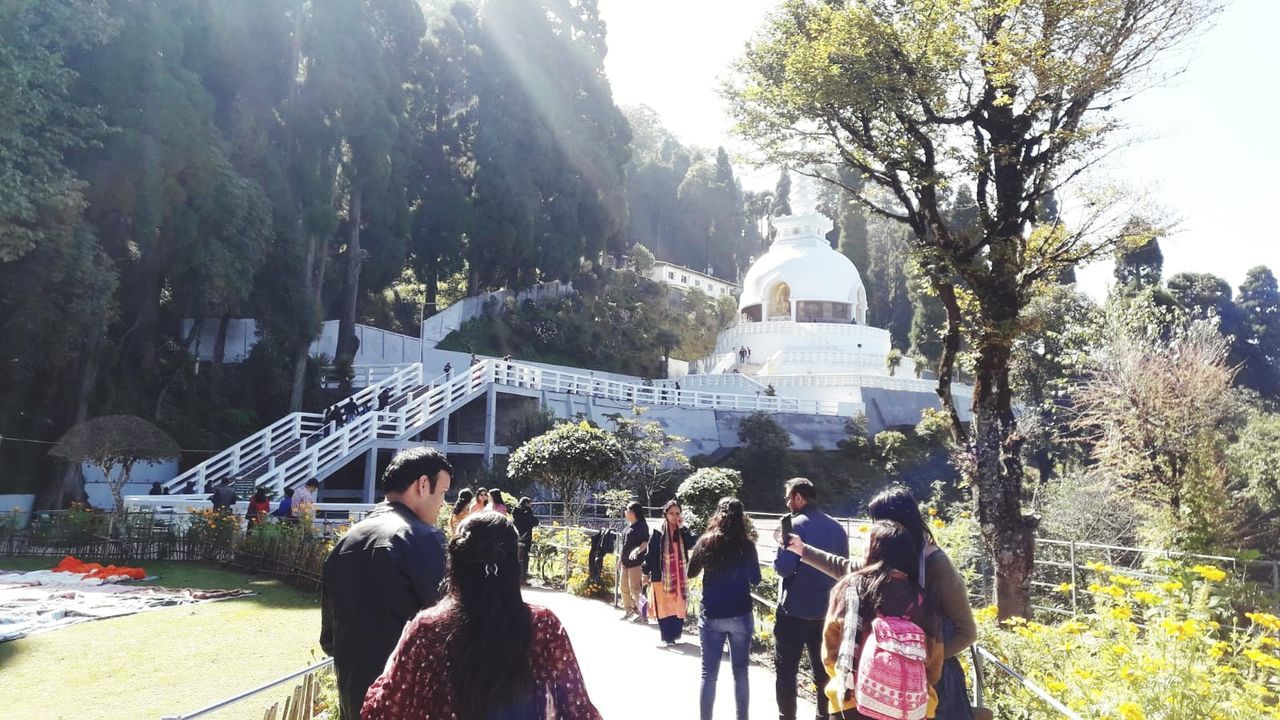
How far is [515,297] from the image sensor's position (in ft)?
122

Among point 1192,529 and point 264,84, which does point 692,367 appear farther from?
point 1192,529

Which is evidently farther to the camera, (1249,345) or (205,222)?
(1249,345)

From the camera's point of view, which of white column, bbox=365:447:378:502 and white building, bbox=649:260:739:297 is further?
white building, bbox=649:260:739:297

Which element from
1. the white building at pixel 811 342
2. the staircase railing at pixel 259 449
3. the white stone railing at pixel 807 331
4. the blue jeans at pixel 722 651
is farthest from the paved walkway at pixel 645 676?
the white stone railing at pixel 807 331

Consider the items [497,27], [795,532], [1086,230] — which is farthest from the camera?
[497,27]

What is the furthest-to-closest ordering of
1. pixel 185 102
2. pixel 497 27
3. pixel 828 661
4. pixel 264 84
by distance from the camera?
pixel 497 27, pixel 264 84, pixel 185 102, pixel 828 661

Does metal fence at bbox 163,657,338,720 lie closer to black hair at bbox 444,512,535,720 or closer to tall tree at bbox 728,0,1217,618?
black hair at bbox 444,512,535,720

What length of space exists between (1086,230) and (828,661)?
787 centimetres

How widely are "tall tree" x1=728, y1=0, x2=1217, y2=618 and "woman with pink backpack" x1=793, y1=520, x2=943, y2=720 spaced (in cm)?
634

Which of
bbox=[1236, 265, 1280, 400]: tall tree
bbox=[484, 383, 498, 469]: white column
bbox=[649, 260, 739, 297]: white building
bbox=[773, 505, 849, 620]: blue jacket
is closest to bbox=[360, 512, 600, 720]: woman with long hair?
bbox=[773, 505, 849, 620]: blue jacket

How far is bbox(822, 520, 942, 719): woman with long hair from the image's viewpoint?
315 cm

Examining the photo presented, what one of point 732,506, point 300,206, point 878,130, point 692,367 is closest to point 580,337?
point 692,367

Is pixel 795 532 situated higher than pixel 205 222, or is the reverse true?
pixel 205 222

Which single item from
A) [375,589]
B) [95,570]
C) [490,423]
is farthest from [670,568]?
[490,423]
